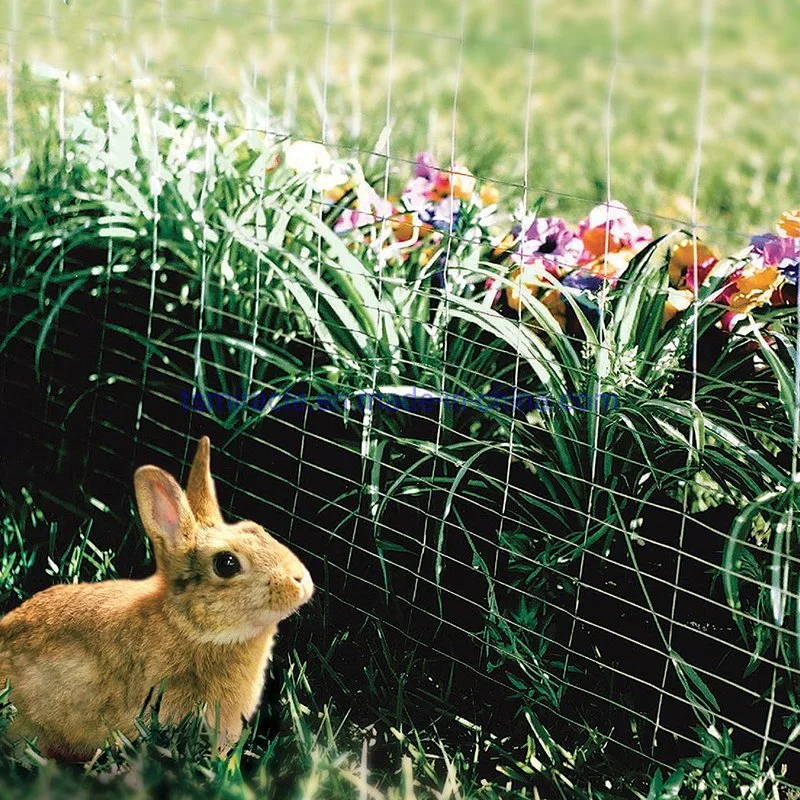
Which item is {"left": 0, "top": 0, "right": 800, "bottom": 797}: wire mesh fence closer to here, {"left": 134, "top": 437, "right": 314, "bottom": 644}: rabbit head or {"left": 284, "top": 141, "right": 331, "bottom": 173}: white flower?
{"left": 284, "top": 141, "right": 331, "bottom": 173}: white flower

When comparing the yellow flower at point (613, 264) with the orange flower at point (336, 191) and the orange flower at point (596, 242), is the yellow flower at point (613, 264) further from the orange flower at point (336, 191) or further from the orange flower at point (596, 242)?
the orange flower at point (336, 191)

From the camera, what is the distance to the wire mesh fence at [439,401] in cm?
258

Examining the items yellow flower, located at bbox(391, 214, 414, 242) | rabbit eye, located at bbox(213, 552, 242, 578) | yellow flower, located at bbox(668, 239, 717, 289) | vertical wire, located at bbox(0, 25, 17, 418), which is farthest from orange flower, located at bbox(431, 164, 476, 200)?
rabbit eye, located at bbox(213, 552, 242, 578)

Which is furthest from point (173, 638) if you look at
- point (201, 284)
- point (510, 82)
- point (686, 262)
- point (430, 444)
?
point (510, 82)

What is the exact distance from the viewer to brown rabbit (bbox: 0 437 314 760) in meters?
2.53

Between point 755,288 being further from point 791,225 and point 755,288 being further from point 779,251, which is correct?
point 791,225

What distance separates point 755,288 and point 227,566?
1.12 m

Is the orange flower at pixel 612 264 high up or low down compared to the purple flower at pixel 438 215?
down

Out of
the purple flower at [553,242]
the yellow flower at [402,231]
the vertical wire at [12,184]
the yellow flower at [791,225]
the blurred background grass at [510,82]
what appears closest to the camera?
the yellow flower at [791,225]

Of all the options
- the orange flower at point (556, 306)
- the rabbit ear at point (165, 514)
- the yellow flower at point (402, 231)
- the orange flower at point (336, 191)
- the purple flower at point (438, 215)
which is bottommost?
the rabbit ear at point (165, 514)

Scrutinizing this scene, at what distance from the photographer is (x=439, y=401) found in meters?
2.90

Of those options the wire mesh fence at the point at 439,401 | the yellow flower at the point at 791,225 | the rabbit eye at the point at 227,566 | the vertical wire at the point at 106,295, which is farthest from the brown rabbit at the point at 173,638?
the yellow flower at the point at 791,225

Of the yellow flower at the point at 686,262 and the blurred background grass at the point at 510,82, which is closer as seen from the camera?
the yellow flower at the point at 686,262

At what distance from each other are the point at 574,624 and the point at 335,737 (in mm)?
461
